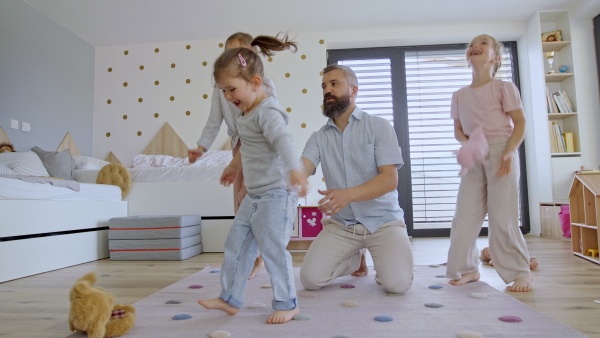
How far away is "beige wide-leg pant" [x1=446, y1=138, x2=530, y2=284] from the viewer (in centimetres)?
175

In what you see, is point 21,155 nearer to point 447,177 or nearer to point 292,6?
point 292,6

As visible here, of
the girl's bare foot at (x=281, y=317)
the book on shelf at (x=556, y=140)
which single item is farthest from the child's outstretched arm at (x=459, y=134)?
the book on shelf at (x=556, y=140)

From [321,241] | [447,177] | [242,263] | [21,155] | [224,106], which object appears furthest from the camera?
[447,177]

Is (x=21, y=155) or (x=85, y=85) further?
(x=85, y=85)

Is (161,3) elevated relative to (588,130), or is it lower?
elevated

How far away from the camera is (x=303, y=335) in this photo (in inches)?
45.2

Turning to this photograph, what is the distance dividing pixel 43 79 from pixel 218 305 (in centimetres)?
363

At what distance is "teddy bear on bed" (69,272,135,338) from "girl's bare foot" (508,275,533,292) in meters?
1.37

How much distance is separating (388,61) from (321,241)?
346 centimetres

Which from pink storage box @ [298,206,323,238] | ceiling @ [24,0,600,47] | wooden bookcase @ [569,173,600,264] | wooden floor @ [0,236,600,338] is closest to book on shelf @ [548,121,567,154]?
ceiling @ [24,0,600,47]

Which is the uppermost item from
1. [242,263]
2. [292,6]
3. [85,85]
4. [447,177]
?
[292,6]

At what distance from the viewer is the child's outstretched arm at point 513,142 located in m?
1.71

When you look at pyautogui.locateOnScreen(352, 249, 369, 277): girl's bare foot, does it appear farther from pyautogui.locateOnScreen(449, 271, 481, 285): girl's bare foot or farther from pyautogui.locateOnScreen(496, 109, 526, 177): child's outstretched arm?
pyautogui.locateOnScreen(496, 109, 526, 177): child's outstretched arm

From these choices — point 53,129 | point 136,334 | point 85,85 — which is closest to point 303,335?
point 136,334
